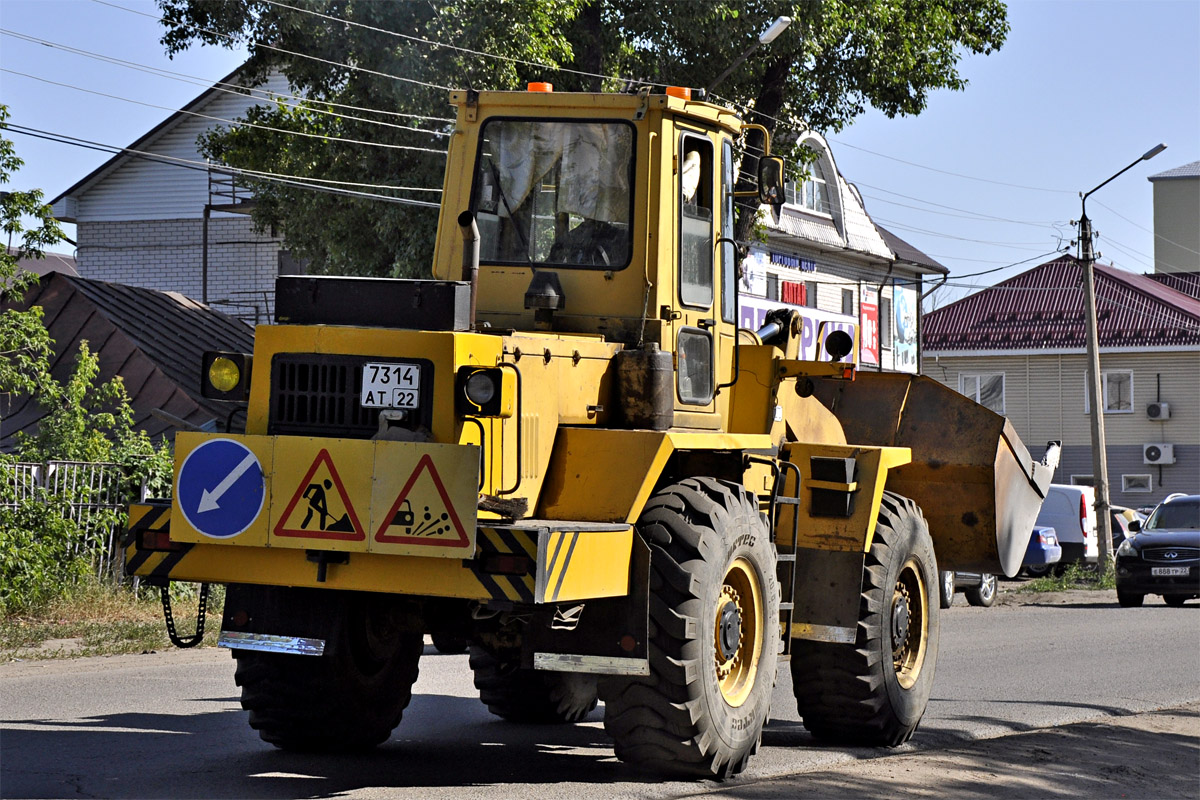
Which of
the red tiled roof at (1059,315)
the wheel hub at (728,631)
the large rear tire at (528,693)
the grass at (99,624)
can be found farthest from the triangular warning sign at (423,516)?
the red tiled roof at (1059,315)

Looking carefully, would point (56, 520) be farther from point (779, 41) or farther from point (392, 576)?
point (779, 41)

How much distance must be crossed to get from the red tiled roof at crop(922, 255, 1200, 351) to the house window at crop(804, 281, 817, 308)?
1404 centimetres

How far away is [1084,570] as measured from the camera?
28844 mm

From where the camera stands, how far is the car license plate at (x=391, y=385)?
702cm

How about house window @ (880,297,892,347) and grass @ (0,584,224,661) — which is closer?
grass @ (0,584,224,661)

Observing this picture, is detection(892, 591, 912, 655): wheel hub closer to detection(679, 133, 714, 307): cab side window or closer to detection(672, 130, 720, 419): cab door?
detection(672, 130, 720, 419): cab door

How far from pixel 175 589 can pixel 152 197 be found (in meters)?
22.1

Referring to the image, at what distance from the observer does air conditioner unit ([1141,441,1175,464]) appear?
4947 cm

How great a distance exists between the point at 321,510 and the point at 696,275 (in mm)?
2748

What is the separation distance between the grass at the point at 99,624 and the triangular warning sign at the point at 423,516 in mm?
7319

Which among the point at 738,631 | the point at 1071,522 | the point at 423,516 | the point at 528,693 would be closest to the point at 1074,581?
the point at 1071,522

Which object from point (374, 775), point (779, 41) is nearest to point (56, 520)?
point (374, 775)

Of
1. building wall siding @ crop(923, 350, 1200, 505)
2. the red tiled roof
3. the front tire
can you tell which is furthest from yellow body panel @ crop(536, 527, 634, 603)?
the red tiled roof

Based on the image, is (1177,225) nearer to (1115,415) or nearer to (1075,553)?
(1115,415)
